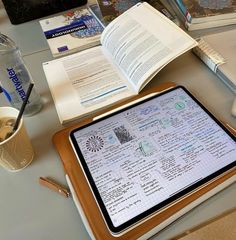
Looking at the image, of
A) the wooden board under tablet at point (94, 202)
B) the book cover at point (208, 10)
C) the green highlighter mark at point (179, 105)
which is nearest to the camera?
the wooden board under tablet at point (94, 202)

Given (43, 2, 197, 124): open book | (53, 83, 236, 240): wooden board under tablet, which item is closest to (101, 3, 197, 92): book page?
(43, 2, 197, 124): open book

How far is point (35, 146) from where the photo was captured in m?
0.59

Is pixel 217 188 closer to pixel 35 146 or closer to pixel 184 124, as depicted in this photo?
pixel 184 124

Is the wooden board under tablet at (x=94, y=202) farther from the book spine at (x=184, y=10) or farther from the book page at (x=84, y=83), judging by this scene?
the book spine at (x=184, y=10)

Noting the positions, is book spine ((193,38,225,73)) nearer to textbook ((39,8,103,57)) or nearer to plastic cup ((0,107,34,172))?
textbook ((39,8,103,57))

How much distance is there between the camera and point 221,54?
27.3 inches

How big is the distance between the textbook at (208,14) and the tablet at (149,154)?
28 cm

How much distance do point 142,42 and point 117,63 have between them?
0.08 m

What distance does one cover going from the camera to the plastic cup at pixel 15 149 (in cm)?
49

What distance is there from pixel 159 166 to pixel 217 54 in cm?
35

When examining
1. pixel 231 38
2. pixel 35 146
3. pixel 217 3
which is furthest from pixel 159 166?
pixel 217 3

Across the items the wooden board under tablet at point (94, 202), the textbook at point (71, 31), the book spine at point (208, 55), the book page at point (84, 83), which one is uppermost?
the textbook at point (71, 31)

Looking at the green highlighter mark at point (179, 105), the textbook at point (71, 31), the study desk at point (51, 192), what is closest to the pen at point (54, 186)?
the study desk at point (51, 192)

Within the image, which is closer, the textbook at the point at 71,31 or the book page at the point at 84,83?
the book page at the point at 84,83
